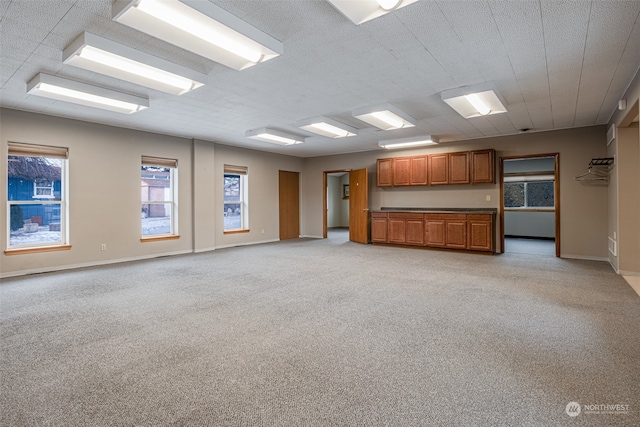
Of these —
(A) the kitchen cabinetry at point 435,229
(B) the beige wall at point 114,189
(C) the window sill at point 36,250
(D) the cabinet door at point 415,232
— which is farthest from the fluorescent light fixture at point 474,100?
(C) the window sill at point 36,250

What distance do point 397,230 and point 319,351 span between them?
596 cm

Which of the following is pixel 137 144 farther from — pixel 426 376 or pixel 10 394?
pixel 426 376

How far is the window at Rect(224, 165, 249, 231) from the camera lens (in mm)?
8273

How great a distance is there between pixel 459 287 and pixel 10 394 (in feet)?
13.8

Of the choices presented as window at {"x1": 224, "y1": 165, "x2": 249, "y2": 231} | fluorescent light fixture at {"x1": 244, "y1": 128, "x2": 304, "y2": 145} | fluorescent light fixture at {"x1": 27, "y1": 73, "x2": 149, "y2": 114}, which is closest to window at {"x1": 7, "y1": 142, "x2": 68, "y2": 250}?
fluorescent light fixture at {"x1": 27, "y1": 73, "x2": 149, "y2": 114}

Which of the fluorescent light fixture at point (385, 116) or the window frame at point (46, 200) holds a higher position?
the fluorescent light fixture at point (385, 116)

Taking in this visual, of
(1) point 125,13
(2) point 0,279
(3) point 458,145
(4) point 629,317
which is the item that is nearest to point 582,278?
(4) point 629,317

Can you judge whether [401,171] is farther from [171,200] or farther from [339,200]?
[339,200]

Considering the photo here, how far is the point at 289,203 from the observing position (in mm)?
9859

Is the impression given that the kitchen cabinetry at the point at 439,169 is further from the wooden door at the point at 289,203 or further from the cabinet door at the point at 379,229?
the wooden door at the point at 289,203

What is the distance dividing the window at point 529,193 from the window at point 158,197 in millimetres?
9390

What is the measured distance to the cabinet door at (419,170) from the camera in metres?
7.80

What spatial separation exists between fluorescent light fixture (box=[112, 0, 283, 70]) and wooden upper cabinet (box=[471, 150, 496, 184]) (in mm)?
5649

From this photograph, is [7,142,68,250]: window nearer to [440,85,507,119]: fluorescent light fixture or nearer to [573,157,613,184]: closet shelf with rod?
[440,85,507,119]: fluorescent light fixture
